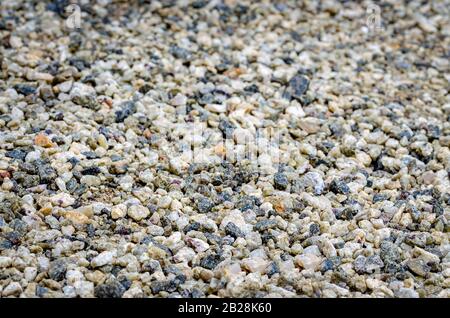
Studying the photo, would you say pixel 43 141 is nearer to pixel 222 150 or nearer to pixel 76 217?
pixel 76 217

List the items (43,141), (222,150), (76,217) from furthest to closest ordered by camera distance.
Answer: (222,150) < (43,141) < (76,217)

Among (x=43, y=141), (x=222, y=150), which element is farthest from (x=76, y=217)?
(x=222, y=150)

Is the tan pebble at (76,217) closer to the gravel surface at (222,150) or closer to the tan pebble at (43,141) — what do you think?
the gravel surface at (222,150)

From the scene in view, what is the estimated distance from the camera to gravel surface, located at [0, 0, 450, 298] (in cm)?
290

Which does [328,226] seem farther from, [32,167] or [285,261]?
[32,167]

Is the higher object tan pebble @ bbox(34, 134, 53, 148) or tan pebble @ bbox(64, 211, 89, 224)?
tan pebble @ bbox(34, 134, 53, 148)

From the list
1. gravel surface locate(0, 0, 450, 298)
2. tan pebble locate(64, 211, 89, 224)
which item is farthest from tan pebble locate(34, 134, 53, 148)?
tan pebble locate(64, 211, 89, 224)

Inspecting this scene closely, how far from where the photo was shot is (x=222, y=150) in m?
3.64

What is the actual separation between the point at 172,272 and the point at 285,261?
548 mm

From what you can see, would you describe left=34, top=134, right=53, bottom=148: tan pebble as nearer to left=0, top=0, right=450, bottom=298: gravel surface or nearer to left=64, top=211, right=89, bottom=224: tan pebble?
left=0, top=0, right=450, bottom=298: gravel surface

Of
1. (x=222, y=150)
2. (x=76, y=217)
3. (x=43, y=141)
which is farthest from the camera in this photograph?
(x=222, y=150)

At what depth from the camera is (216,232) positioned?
312cm

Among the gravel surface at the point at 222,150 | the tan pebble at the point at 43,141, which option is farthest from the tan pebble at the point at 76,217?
the tan pebble at the point at 43,141
